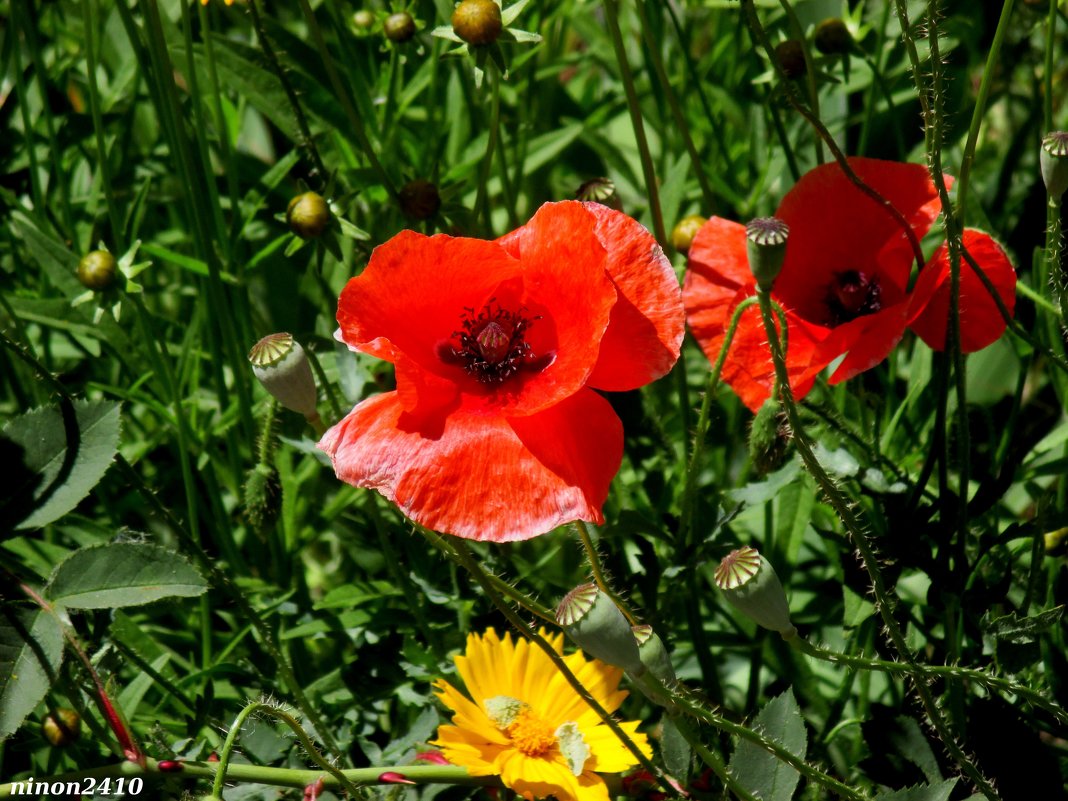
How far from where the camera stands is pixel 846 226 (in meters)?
1.19

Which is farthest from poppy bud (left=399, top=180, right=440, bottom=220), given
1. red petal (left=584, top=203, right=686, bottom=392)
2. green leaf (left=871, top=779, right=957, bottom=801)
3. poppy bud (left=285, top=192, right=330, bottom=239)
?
green leaf (left=871, top=779, right=957, bottom=801)

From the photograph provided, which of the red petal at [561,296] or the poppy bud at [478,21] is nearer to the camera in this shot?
the red petal at [561,296]

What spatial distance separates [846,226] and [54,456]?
749mm

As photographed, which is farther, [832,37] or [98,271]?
[832,37]

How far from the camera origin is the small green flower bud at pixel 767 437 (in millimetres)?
1135

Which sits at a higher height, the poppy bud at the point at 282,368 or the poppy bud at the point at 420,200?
the poppy bud at the point at 282,368

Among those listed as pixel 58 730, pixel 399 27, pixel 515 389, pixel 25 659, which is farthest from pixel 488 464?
pixel 399 27

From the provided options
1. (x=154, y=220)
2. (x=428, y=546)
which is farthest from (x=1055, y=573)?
(x=154, y=220)

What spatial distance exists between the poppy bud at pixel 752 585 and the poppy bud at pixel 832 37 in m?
0.77

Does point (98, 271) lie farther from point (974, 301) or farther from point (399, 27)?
point (974, 301)

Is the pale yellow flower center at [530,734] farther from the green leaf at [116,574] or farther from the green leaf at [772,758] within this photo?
the green leaf at [116,574]

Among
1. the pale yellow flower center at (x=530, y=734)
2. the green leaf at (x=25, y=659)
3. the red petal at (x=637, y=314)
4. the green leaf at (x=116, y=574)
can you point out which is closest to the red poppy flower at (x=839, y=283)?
the red petal at (x=637, y=314)

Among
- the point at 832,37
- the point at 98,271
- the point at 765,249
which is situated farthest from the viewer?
the point at 832,37

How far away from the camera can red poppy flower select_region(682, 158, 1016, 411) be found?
1.05 m
